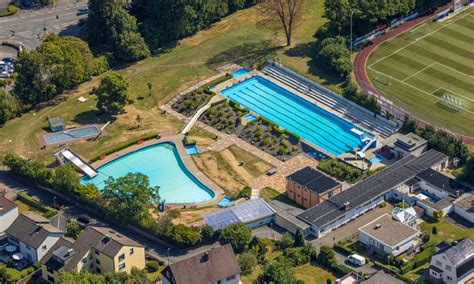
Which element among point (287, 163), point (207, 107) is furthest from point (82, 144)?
point (287, 163)

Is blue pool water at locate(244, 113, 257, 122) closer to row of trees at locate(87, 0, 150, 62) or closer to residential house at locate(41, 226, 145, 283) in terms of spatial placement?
row of trees at locate(87, 0, 150, 62)

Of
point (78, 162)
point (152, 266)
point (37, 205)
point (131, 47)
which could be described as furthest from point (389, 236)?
point (131, 47)

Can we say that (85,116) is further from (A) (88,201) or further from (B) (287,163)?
(B) (287,163)

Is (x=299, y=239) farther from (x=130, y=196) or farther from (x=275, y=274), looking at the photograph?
(x=130, y=196)

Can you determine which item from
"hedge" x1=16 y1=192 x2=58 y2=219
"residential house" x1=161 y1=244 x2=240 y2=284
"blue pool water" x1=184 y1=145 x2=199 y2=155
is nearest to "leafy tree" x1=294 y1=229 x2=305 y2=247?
"residential house" x1=161 y1=244 x2=240 y2=284

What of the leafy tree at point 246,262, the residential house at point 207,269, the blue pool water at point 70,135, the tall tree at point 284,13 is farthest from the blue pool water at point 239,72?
the residential house at point 207,269

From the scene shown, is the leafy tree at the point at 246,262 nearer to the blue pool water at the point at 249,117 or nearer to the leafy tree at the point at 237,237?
the leafy tree at the point at 237,237
